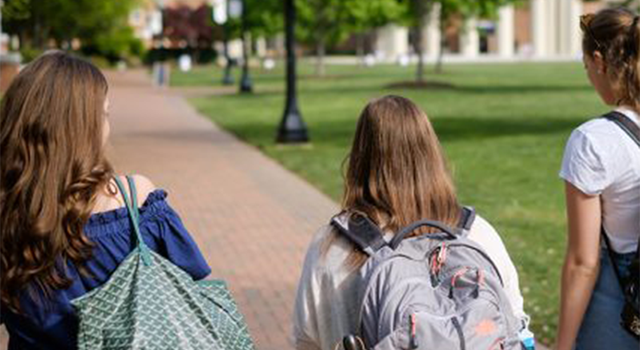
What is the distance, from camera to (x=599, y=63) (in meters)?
3.25

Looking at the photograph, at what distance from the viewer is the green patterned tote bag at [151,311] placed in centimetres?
259

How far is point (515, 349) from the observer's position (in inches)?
111

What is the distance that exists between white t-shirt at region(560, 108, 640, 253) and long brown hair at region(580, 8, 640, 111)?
0.06 m

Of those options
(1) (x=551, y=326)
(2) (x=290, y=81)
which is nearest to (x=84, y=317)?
(1) (x=551, y=326)

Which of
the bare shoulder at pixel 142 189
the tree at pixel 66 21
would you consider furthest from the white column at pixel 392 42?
the bare shoulder at pixel 142 189

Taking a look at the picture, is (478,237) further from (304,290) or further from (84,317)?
(84,317)

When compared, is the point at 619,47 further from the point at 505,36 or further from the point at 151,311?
the point at 505,36

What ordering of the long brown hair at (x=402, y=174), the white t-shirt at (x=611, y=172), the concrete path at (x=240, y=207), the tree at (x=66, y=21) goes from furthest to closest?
the tree at (x=66, y=21) < the concrete path at (x=240, y=207) < the white t-shirt at (x=611, y=172) < the long brown hair at (x=402, y=174)

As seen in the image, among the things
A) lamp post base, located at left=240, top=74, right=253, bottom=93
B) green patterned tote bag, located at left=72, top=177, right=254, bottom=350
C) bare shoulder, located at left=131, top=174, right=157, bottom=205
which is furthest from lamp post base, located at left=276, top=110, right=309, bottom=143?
lamp post base, located at left=240, top=74, right=253, bottom=93

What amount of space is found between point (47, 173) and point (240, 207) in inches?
394

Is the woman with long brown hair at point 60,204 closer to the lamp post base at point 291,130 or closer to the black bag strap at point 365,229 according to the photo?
the black bag strap at point 365,229

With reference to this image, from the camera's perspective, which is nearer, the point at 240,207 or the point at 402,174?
the point at 402,174

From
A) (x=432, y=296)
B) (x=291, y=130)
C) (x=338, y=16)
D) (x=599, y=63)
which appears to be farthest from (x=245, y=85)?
(x=432, y=296)

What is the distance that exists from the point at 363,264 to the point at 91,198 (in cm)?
70
